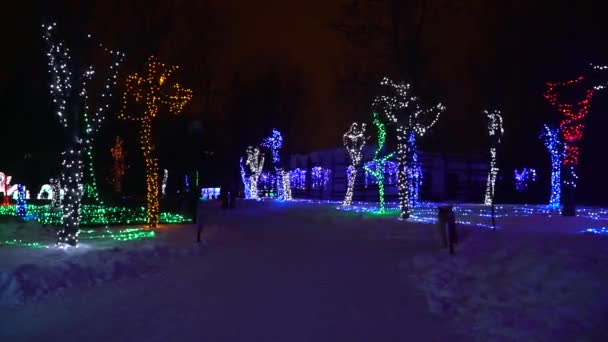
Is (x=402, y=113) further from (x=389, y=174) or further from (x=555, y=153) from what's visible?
(x=389, y=174)

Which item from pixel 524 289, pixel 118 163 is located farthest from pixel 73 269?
pixel 118 163

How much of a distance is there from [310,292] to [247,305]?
143 cm

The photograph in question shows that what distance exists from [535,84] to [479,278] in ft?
79.8

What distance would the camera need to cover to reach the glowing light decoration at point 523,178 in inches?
1831

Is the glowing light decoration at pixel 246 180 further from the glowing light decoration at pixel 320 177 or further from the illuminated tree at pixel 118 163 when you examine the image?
the illuminated tree at pixel 118 163

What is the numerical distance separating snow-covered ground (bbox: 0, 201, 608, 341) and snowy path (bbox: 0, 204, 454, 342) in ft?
0.07

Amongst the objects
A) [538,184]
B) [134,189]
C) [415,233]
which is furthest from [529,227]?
[134,189]

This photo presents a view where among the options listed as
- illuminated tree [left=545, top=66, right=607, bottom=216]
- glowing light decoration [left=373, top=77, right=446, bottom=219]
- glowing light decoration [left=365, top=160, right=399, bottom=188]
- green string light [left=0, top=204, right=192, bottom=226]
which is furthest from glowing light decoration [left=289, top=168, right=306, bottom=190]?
illuminated tree [left=545, top=66, right=607, bottom=216]

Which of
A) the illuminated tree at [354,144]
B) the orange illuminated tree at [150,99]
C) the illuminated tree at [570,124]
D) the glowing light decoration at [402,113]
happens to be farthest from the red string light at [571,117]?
the orange illuminated tree at [150,99]

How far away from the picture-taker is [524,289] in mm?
9078

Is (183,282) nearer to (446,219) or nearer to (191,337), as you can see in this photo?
(191,337)

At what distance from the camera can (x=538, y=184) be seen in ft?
150

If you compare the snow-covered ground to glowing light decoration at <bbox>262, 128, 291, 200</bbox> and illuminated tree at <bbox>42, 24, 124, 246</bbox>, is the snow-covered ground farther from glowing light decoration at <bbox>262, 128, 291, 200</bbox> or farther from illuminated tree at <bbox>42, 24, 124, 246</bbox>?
glowing light decoration at <bbox>262, 128, 291, 200</bbox>

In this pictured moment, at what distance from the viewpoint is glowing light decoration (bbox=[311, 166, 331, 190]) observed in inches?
2221
